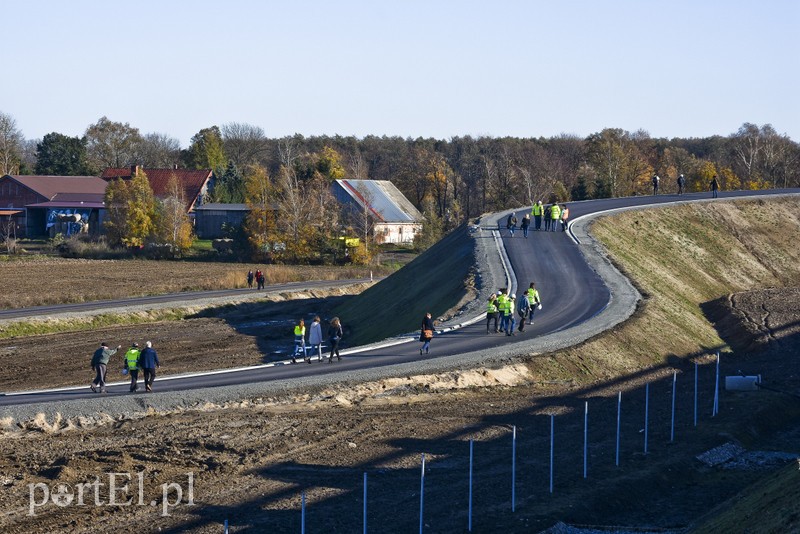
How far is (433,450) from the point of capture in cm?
2305

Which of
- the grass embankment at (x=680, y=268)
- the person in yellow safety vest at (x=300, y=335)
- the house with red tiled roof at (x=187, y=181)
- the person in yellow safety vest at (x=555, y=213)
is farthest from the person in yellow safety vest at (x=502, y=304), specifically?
the house with red tiled roof at (x=187, y=181)

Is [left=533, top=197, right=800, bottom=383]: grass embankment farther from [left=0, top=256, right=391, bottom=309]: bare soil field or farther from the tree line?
[left=0, top=256, right=391, bottom=309]: bare soil field

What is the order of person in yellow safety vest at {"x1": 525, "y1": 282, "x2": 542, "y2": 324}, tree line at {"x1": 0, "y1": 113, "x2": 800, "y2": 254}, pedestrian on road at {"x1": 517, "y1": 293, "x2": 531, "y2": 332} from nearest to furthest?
Result: pedestrian on road at {"x1": 517, "y1": 293, "x2": 531, "y2": 332}, person in yellow safety vest at {"x1": 525, "y1": 282, "x2": 542, "y2": 324}, tree line at {"x1": 0, "y1": 113, "x2": 800, "y2": 254}

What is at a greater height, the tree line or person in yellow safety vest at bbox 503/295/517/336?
the tree line

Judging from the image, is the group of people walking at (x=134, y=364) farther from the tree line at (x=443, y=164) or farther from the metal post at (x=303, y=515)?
the tree line at (x=443, y=164)

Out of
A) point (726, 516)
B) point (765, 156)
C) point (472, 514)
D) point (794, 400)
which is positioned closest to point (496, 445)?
point (472, 514)

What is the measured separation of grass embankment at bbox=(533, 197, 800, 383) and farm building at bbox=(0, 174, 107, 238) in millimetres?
60203

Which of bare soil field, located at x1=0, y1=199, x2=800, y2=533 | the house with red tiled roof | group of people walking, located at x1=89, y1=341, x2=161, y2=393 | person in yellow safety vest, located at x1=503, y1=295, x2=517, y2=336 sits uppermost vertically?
the house with red tiled roof

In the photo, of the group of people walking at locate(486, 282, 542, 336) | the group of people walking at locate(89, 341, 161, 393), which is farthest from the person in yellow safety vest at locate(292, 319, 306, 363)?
the group of people walking at locate(486, 282, 542, 336)

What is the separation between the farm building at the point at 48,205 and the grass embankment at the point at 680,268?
60203 mm

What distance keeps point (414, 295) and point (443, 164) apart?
77564 millimetres

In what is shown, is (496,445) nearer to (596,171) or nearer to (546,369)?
(546,369)

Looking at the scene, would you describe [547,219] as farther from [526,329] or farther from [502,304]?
[502,304]

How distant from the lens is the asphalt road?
97.2 feet
